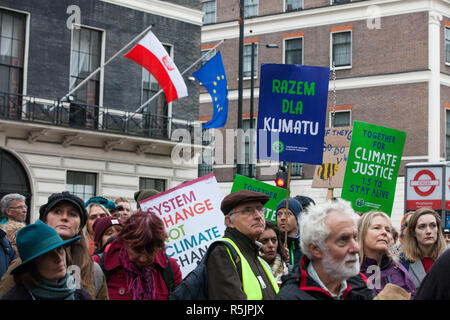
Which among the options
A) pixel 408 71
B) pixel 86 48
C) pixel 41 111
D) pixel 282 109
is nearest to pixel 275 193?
pixel 282 109

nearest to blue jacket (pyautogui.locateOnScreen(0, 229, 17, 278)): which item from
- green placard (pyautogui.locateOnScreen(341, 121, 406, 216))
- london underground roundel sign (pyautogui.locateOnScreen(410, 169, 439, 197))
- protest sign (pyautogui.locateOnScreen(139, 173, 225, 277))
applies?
protest sign (pyautogui.locateOnScreen(139, 173, 225, 277))

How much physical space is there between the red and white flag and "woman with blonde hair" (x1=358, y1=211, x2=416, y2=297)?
12672 millimetres

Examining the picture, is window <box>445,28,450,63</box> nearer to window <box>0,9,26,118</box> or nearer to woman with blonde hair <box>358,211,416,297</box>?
window <box>0,9,26,118</box>

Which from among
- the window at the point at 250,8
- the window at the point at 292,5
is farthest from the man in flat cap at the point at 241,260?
the window at the point at 250,8

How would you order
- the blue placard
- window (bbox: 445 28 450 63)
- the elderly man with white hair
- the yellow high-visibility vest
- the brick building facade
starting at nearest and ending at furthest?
the elderly man with white hair
the yellow high-visibility vest
the blue placard
the brick building facade
window (bbox: 445 28 450 63)

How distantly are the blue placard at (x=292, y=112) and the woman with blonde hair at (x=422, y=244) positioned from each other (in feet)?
5.09

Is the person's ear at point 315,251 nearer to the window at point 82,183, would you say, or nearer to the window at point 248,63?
the window at point 82,183

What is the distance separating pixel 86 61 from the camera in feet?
71.2

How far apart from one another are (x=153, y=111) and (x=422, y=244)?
56.4ft

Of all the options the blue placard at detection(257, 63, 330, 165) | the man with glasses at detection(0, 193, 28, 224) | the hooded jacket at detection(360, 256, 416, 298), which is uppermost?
the blue placard at detection(257, 63, 330, 165)

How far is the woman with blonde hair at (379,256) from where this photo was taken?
6.07 meters

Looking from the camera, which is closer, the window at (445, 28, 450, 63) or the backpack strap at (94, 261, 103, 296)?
the backpack strap at (94, 261, 103, 296)

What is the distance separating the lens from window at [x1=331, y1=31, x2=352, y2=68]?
33469 millimetres
